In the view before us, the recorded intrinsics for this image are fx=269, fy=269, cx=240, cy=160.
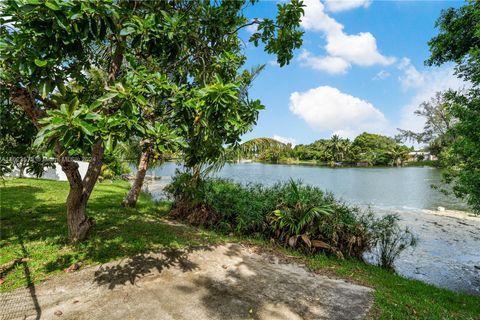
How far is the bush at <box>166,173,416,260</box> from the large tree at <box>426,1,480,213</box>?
73.3 inches

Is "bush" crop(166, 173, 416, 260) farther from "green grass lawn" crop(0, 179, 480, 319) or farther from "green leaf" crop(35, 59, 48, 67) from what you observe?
"green leaf" crop(35, 59, 48, 67)

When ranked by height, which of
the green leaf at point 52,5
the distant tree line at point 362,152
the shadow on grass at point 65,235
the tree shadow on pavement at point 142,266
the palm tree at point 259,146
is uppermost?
the distant tree line at point 362,152

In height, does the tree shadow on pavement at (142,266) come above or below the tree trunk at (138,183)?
below

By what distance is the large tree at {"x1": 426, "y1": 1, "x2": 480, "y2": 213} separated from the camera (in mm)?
5539

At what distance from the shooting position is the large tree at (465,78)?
18.2 ft

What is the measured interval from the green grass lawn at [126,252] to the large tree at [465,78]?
2554 mm

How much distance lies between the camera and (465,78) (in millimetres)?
6902

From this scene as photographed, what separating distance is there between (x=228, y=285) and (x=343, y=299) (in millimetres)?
1624

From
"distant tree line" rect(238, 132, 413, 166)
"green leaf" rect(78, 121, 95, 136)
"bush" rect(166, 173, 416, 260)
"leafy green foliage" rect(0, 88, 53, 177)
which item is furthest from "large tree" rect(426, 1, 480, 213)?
"distant tree line" rect(238, 132, 413, 166)

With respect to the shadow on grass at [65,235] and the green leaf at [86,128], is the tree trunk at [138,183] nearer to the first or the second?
the shadow on grass at [65,235]

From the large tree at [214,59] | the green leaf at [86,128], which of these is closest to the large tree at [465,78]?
the large tree at [214,59]

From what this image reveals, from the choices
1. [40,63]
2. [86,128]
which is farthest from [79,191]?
[86,128]

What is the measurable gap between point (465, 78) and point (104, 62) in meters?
8.68

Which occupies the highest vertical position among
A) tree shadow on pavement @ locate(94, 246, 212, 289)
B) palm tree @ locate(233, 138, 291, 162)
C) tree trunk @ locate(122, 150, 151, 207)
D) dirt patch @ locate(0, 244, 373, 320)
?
palm tree @ locate(233, 138, 291, 162)
